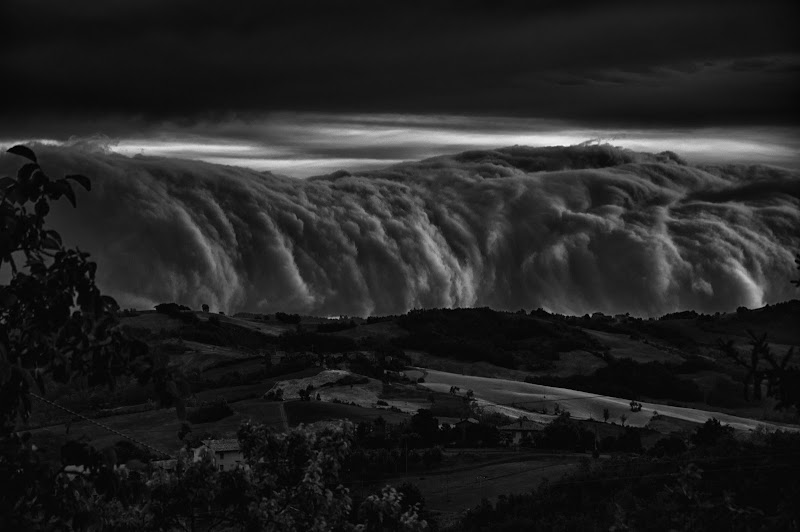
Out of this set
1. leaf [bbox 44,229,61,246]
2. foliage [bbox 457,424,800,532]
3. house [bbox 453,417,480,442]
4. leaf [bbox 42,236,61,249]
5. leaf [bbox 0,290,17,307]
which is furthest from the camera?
house [bbox 453,417,480,442]

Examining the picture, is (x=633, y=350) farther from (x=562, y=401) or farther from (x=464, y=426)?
(x=464, y=426)

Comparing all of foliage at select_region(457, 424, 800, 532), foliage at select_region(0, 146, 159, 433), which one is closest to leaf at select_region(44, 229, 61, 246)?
foliage at select_region(0, 146, 159, 433)

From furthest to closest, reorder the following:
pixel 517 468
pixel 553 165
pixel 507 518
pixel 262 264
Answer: pixel 553 165 < pixel 262 264 < pixel 517 468 < pixel 507 518

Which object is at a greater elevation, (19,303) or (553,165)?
(19,303)

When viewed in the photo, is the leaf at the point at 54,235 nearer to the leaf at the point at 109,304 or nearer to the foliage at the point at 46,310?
the foliage at the point at 46,310

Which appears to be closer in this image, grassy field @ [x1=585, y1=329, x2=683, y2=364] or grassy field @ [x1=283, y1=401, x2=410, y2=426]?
grassy field @ [x1=283, y1=401, x2=410, y2=426]

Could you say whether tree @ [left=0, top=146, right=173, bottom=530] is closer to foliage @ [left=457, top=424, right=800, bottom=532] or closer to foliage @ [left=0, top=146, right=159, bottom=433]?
foliage @ [left=0, top=146, right=159, bottom=433]

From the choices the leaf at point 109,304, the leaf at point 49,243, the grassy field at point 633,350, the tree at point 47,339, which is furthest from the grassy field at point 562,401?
the leaf at point 49,243

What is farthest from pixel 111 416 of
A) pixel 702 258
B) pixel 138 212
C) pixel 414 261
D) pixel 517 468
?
pixel 702 258

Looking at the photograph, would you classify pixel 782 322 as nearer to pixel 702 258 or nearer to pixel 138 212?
pixel 702 258
